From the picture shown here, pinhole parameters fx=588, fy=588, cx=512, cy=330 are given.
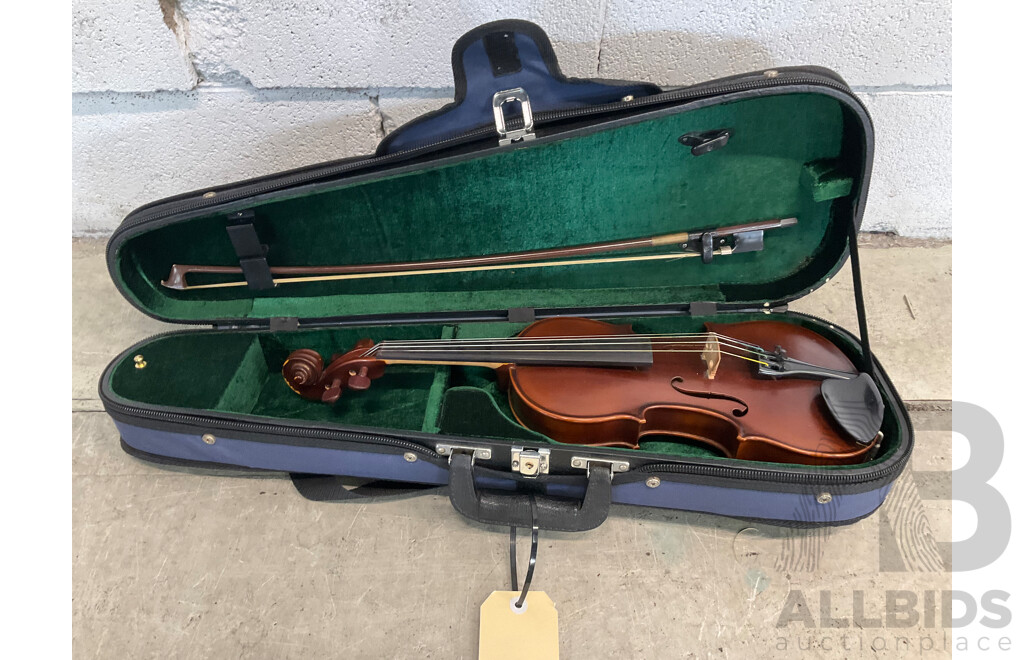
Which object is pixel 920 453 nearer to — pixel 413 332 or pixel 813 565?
pixel 813 565

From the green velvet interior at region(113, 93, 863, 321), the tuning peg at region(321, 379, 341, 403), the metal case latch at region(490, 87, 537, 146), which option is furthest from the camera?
the tuning peg at region(321, 379, 341, 403)

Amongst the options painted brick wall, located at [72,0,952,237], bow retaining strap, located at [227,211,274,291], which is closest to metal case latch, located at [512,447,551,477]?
bow retaining strap, located at [227,211,274,291]

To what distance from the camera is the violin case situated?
113 cm

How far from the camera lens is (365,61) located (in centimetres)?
148

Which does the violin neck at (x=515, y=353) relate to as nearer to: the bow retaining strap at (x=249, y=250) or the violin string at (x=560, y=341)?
the violin string at (x=560, y=341)

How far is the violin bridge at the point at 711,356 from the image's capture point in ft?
4.14

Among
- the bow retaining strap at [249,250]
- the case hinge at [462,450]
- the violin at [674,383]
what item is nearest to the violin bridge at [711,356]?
the violin at [674,383]

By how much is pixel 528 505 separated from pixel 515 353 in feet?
1.07

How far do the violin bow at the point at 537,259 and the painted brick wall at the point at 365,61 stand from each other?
463 millimetres

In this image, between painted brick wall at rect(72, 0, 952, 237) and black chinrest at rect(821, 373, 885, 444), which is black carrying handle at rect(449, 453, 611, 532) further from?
painted brick wall at rect(72, 0, 952, 237)

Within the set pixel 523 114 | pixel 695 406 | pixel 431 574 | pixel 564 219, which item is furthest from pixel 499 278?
pixel 431 574

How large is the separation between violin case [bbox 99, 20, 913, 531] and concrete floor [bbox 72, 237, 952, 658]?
11 centimetres
